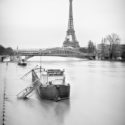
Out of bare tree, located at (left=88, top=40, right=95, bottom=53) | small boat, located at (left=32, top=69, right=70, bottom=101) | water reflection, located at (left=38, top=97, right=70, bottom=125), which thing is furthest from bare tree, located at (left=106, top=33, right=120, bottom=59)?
water reflection, located at (left=38, top=97, right=70, bottom=125)

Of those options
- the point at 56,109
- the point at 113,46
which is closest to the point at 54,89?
the point at 56,109

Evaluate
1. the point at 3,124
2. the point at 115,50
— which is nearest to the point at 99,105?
the point at 3,124

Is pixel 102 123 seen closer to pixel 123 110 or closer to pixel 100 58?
pixel 123 110

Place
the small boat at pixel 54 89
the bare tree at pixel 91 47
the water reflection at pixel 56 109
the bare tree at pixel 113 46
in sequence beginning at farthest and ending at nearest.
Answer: the bare tree at pixel 91 47
the bare tree at pixel 113 46
the small boat at pixel 54 89
the water reflection at pixel 56 109

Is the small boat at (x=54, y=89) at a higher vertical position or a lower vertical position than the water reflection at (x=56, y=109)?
higher

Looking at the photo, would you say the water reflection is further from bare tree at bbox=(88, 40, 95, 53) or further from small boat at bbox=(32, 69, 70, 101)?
bare tree at bbox=(88, 40, 95, 53)

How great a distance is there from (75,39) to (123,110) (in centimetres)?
1712

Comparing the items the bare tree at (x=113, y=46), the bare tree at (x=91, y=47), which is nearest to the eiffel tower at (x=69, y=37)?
the bare tree at (x=91, y=47)

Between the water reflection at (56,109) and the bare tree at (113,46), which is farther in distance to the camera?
the bare tree at (113,46)

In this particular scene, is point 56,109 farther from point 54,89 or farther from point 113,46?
point 113,46

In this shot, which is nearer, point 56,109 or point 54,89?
point 56,109

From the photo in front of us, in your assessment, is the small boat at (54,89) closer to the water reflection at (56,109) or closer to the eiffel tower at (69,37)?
the water reflection at (56,109)

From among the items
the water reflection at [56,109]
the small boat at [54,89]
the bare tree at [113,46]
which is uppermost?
the bare tree at [113,46]

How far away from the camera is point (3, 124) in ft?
7.85
